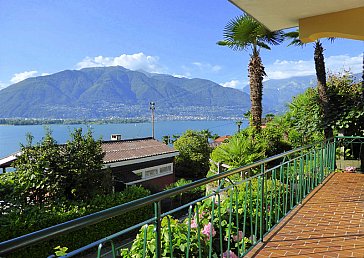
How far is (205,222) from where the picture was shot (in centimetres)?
340

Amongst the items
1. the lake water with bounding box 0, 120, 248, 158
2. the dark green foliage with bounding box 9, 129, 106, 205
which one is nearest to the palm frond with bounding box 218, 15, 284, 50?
the lake water with bounding box 0, 120, 248, 158

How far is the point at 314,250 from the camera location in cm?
288

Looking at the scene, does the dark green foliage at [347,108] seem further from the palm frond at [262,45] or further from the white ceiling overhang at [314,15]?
the palm frond at [262,45]

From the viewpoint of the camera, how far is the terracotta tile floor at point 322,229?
288 centimetres

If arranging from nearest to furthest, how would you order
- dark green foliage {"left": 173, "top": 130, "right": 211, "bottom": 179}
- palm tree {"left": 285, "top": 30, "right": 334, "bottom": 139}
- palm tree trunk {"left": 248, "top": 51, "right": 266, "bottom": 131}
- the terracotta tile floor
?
the terracotta tile floor
palm tree {"left": 285, "top": 30, "right": 334, "bottom": 139}
palm tree trunk {"left": 248, "top": 51, "right": 266, "bottom": 131}
dark green foliage {"left": 173, "top": 130, "right": 211, "bottom": 179}

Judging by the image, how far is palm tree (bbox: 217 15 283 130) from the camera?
1165 cm

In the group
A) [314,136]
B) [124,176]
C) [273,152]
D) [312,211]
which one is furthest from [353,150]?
[124,176]

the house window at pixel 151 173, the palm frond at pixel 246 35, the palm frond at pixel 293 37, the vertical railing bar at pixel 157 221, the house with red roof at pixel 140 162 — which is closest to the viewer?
the vertical railing bar at pixel 157 221

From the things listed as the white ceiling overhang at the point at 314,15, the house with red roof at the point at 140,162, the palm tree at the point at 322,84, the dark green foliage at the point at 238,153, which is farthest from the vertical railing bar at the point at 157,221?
the house with red roof at the point at 140,162

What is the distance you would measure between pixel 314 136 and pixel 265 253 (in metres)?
7.84

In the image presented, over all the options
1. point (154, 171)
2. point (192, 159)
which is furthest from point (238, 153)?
point (192, 159)

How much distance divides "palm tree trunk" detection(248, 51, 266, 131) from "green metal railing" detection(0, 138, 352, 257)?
5.84 m

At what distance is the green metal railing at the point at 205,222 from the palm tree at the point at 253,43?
6.04 meters

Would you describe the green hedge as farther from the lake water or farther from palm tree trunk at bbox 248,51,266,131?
palm tree trunk at bbox 248,51,266,131
